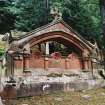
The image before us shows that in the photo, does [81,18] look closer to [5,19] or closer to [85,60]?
[5,19]

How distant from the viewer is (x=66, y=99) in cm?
1259

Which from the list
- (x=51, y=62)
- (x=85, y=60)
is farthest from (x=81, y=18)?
(x=51, y=62)

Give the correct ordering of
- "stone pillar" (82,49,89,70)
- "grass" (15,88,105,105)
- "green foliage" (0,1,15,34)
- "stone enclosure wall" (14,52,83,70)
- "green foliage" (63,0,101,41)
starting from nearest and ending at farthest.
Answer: "grass" (15,88,105,105) → "stone enclosure wall" (14,52,83,70) → "stone pillar" (82,49,89,70) → "green foliage" (63,0,101,41) → "green foliage" (0,1,15,34)

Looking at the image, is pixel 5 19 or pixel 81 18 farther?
pixel 5 19

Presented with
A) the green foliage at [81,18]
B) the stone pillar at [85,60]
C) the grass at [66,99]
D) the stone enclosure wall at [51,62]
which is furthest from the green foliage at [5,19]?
the grass at [66,99]

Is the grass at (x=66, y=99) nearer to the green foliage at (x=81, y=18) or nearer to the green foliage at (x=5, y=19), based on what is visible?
the green foliage at (x=81, y=18)

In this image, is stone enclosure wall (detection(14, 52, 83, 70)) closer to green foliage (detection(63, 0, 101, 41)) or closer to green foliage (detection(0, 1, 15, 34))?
green foliage (detection(63, 0, 101, 41))

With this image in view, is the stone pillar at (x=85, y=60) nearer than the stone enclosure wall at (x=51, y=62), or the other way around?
the stone enclosure wall at (x=51, y=62)

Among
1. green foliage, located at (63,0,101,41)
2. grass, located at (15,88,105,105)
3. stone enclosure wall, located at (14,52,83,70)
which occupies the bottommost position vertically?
grass, located at (15,88,105,105)

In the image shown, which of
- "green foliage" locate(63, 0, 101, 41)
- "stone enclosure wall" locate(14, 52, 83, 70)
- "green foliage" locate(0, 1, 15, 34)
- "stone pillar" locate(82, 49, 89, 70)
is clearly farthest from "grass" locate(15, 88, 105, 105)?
"green foliage" locate(0, 1, 15, 34)

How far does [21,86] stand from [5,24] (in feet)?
58.3

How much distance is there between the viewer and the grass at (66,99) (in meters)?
12.0

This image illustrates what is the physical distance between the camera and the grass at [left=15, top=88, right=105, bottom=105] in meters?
12.0

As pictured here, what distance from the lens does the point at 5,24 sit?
29.8m
